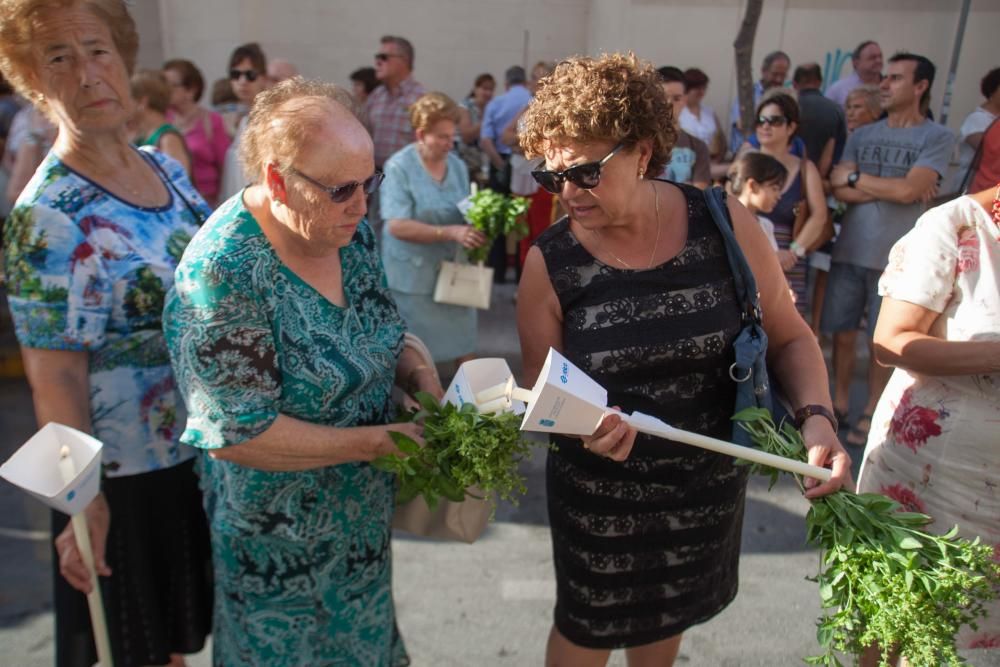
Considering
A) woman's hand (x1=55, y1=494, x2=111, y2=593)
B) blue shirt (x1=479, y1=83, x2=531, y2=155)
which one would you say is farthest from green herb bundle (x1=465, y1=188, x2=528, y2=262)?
blue shirt (x1=479, y1=83, x2=531, y2=155)

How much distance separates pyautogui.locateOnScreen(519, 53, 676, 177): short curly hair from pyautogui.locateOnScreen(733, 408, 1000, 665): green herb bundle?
1058 mm

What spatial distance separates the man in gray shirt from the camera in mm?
5383

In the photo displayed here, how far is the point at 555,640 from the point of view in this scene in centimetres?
254

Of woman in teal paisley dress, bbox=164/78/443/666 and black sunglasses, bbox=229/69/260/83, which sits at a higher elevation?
A: black sunglasses, bbox=229/69/260/83

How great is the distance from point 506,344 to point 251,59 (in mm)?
3175

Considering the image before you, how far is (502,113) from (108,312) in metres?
7.86

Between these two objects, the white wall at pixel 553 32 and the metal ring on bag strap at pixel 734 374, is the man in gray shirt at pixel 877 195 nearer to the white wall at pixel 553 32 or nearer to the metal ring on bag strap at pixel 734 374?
the metal ring on bag strap at pixel 734 374

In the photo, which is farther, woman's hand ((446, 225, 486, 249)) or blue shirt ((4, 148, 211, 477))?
woman's hand ((446, 225, 486, 249))

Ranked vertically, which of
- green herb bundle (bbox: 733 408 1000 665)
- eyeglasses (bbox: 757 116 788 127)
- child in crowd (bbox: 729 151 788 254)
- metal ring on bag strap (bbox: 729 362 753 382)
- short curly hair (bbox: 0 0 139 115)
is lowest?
green herb bundle (bbox: 733 408 1000 665)

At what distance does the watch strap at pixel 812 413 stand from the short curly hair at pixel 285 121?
1.44m

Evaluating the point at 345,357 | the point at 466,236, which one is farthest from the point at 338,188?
the point at 466,236

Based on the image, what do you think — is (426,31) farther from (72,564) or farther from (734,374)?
(72,564)

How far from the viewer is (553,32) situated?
38.2ft

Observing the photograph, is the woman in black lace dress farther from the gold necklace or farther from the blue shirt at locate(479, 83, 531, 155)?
the blue shirt at locate(479, 83, 531, 155)
